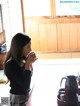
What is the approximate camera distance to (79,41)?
461 cm

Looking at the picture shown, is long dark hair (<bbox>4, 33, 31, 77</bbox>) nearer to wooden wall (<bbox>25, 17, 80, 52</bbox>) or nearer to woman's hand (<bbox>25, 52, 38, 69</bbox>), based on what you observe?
woman's hand (<bbox>25, 52, 38, 69</bbox>)

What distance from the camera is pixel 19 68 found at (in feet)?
5.17

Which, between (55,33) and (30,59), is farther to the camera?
(55,33)

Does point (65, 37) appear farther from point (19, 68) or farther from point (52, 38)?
point (19, 68)

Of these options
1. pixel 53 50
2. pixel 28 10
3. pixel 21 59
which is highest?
Result: pixel 28 10

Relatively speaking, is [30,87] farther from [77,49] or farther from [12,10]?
[77,49]

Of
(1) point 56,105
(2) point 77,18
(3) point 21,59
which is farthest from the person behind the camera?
(2) point 77,18

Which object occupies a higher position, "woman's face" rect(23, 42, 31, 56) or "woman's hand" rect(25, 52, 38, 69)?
"woman's face" rect(23, 42, 31, 56)

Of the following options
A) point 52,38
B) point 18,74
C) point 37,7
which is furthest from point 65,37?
point 18,74

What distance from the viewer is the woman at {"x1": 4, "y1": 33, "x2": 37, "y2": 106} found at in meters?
1.56

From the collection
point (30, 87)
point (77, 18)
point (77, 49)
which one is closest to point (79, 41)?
point (77, 49)

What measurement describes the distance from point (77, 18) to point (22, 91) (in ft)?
10.4

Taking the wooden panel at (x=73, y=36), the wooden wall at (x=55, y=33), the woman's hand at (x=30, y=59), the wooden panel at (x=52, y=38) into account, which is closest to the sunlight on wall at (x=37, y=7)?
the wooden wall at (x=55, y=33)

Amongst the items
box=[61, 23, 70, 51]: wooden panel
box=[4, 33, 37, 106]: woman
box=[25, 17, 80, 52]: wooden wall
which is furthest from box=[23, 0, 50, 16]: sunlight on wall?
box=[4, 33, 37, 106]: woman
